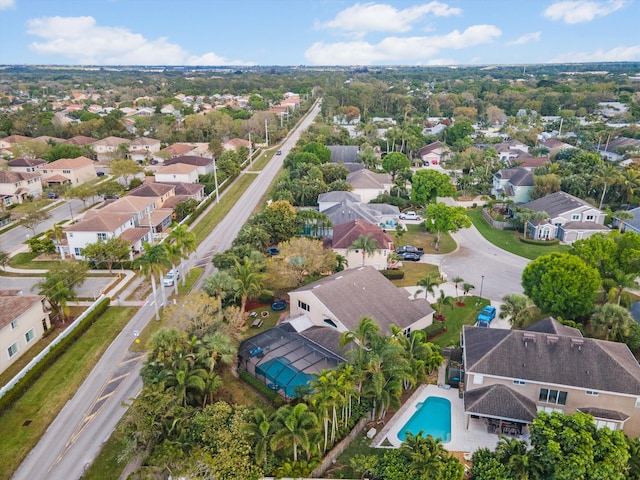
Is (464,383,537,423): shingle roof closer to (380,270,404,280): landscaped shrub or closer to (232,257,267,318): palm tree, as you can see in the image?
(232,257,267,318): palm tree

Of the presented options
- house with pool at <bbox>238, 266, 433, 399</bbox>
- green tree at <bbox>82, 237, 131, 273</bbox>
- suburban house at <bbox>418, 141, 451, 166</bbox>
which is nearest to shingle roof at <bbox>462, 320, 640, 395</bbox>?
house with pool at <bbox>238, 266, 433, 399</bbox>

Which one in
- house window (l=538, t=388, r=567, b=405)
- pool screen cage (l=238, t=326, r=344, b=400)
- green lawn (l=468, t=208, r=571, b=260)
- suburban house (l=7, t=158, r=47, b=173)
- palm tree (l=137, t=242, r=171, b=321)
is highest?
palm tree (l=137, t=242, r=171, b=321)

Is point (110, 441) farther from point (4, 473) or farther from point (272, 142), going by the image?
point (272, 142)

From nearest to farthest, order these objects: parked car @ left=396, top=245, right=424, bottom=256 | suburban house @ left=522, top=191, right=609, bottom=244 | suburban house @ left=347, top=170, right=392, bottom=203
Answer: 1. parked car @ left=396, top=245, right=424, bottom=256
2. suburban house @ left=522, top=191, right=609, bottom=244
3. suburban house @ left=347, top=170, right=392, bottom=203

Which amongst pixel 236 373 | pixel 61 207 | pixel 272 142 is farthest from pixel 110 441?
pixel 272 142

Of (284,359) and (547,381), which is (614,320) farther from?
(284,359)

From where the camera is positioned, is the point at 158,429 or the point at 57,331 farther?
the point at 57,331
